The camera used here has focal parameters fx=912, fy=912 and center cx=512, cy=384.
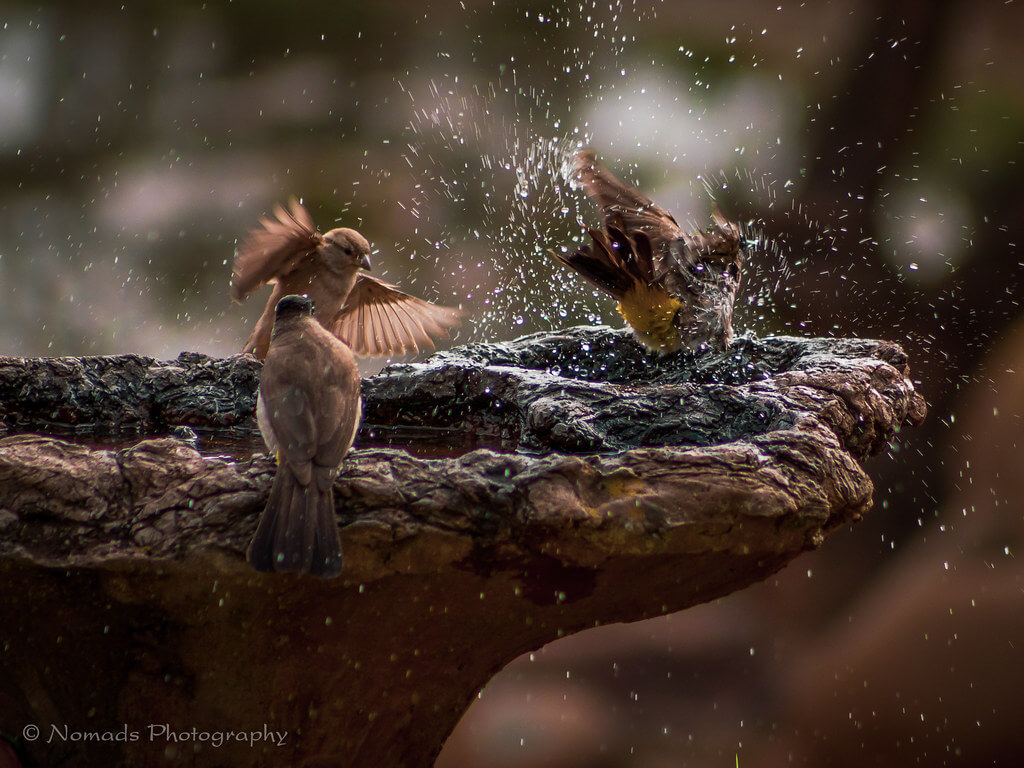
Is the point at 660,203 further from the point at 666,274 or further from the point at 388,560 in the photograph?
the point at 388,560

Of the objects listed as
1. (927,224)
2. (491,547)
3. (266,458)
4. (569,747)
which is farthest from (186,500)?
(927,224)

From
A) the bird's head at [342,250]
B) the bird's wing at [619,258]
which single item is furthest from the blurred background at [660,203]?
the bird's head at [342,250]

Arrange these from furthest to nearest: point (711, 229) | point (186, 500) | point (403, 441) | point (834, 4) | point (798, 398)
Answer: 1. point (834, 4)
2. point (711, 229)
3. point (403, 441)
4. point (798, 398)
5. point (186, 500)

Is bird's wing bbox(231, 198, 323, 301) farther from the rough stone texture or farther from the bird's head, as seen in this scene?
the rough stone texture

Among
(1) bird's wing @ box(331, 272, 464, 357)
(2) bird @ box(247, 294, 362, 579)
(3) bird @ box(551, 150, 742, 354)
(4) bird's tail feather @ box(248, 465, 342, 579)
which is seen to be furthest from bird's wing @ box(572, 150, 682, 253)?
(4) bird's tail feather @ box(248, 465, 342, 579)

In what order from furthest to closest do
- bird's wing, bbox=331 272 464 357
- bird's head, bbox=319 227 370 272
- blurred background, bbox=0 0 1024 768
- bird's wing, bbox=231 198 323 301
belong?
blurred background, bbox=0 0 1024 768 → bird's wing, bbox=331 272 464 357 → bird's head, bbox=319 227 370 272 → bird's wing, bbox=231 198 323 301

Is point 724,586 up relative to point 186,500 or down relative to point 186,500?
down

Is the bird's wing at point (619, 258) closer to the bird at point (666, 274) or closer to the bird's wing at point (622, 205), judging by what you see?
the bird at point (666, 274)

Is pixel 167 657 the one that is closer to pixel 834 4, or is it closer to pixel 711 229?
pixel 711 229
